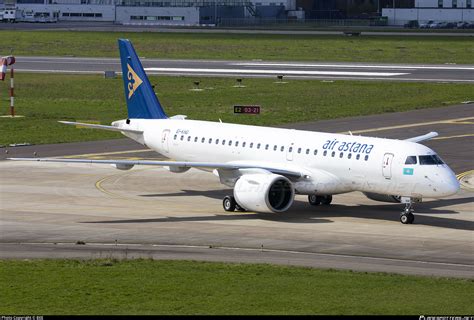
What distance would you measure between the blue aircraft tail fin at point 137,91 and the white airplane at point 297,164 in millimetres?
1823

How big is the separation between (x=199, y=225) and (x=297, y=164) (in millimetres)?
6677

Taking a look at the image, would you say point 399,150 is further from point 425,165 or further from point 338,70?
point 338,70

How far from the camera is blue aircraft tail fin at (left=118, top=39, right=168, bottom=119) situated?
6450 centimetres

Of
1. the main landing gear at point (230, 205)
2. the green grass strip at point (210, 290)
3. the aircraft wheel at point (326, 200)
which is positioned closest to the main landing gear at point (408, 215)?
the aircraft wheel at point (326, 200)

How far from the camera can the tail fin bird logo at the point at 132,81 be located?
65250 millimetres

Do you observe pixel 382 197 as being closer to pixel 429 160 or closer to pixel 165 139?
pixel 429 160

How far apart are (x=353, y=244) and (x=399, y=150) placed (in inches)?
269

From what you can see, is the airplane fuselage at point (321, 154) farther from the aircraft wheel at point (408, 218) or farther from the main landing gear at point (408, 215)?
the aircraft wheel at point (408, 218)

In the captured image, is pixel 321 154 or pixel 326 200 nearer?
pixel 321 154

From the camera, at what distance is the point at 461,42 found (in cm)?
19738

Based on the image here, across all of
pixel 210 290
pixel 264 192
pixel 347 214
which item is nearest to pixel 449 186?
pixel 347 214

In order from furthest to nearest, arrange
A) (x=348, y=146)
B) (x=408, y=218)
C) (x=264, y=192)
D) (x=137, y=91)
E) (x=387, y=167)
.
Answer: (x=137, y=91)
(x=348, y=146)
(x=264, y=192)
(x=408, y=218)
(x=387, y=167)

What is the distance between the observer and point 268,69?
147 m

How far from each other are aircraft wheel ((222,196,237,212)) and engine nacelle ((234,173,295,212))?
1443mm
